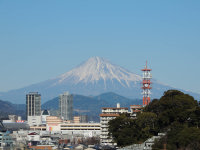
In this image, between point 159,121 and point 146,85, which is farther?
point 146,85

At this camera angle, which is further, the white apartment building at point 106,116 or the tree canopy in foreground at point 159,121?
the white apartment building at point 106,116

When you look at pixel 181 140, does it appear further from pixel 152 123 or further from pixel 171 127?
pixel 152 123

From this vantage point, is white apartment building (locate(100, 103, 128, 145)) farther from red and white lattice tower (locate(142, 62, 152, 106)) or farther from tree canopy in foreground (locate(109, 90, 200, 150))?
tree canopy in foreground (locate(109, 90, 200, 150))

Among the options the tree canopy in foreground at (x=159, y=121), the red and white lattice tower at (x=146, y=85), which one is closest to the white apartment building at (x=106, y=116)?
the red and white lattice tower at (x=146, y=85)

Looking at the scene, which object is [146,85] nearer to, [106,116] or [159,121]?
[106,116]

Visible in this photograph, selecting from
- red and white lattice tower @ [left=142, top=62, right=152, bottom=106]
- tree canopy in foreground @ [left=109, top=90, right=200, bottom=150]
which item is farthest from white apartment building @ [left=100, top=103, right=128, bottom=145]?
tree canopy in foreground @ [left=109, top=90, right=200, bottom=150]

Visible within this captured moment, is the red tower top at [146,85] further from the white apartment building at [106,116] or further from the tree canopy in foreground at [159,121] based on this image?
the tree canopy in foreground at [159,121]

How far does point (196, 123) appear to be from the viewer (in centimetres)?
9888

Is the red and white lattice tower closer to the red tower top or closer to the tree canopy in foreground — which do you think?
the red tower top

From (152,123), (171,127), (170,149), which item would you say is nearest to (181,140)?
(170,149)

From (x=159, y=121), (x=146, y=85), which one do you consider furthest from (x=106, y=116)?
(x=159, y=121)

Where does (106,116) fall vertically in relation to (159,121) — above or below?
above

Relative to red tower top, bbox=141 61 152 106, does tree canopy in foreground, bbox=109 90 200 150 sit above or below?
below

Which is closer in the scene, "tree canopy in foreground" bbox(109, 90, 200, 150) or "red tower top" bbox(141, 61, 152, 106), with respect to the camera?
"tree canopy in foreground" bbox(109, 90, 200, 150)
